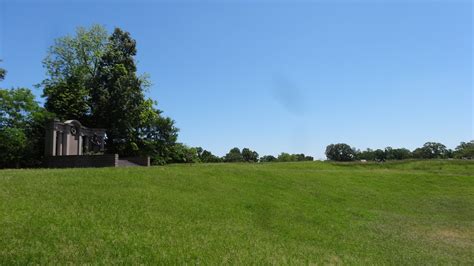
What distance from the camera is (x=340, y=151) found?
11175 cm

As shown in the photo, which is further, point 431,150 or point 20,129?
point 431,150

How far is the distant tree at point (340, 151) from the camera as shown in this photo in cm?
10994

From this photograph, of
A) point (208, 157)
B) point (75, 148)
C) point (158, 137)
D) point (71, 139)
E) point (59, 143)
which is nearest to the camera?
point (59, 143)

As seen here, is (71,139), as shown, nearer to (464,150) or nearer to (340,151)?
(464,150)

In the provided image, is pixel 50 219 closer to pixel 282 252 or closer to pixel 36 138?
pixel 282 252

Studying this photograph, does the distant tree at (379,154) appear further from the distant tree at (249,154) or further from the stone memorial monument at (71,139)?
the stone memorial monument at (71,139)

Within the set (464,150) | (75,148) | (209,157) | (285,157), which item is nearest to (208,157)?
(209,157)

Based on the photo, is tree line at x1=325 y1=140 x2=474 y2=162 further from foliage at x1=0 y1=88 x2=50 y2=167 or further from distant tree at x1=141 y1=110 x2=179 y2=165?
foliage at x1=0 y1=88 x2=50 y2=167

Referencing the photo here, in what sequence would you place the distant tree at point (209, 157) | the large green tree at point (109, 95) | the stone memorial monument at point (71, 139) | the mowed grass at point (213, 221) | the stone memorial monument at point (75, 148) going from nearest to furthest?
the mowed grass at point (213, 221), the stone memorial monument at point (75, 148), the stone memorial monument at point (71, 139), the large green tree at point (109, 95), the distant tree at point (209, 157)

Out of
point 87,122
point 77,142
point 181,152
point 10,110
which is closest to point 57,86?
point 87,122

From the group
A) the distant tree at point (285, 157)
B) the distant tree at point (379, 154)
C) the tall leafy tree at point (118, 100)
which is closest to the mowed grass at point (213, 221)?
the tall leafy tree at point (118, 100)

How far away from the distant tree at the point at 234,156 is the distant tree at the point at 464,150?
41.8 metres

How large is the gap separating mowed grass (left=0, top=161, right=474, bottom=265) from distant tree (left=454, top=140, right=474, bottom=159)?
71.1 meters

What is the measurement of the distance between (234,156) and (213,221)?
253ft
